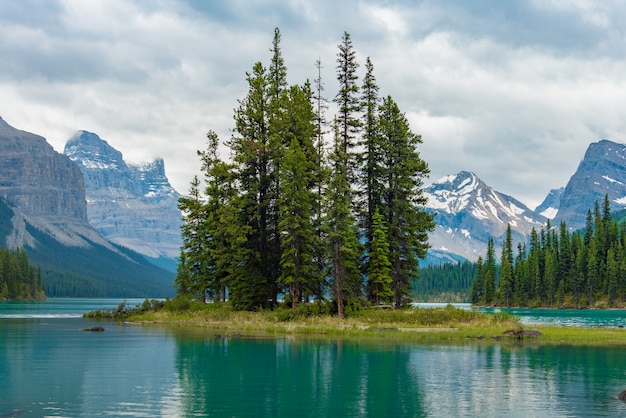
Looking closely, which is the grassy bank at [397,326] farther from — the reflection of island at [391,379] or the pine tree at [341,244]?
the reflection of island at [391,379]

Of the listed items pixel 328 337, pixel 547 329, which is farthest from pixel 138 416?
pixel 547 329

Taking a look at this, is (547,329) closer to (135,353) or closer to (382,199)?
(382,199)

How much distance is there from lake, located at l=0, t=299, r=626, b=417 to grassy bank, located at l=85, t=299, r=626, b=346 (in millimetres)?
4808

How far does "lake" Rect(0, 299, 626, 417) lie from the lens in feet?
93.2

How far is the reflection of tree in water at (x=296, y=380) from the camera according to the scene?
93.9ft

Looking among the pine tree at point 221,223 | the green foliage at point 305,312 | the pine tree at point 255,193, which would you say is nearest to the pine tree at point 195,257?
the pine tree at point 221,223

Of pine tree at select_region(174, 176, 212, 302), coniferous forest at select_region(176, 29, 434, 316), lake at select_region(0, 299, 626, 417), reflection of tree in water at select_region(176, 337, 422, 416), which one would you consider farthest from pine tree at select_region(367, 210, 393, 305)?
pine tree at select_region(174, 176, 212, 302)

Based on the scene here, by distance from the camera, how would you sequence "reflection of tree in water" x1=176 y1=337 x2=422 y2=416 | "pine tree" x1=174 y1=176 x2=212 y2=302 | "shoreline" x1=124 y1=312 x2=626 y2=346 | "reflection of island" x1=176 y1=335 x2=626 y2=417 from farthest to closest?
"pine tree" x1=174 y1=176 x2=212 y2=302 < "shoreline" x1=124 y1=312 x2=626 y2=346 < "reflection of island" x1=176 y1=335 x2=626 y2=417 < "reflection of tree in water" x1=176 y1=337 x2=422 y2=416

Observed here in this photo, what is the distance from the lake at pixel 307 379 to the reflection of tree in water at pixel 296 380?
64mm

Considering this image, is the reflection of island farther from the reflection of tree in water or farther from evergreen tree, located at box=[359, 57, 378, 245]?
evergreen tree, located at box=[359, 57, 378, 245]

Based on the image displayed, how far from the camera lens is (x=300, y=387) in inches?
1335

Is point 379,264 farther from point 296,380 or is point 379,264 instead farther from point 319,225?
point 296,380

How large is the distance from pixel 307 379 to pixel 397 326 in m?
32.0

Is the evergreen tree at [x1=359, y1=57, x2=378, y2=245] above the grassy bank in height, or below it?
above
